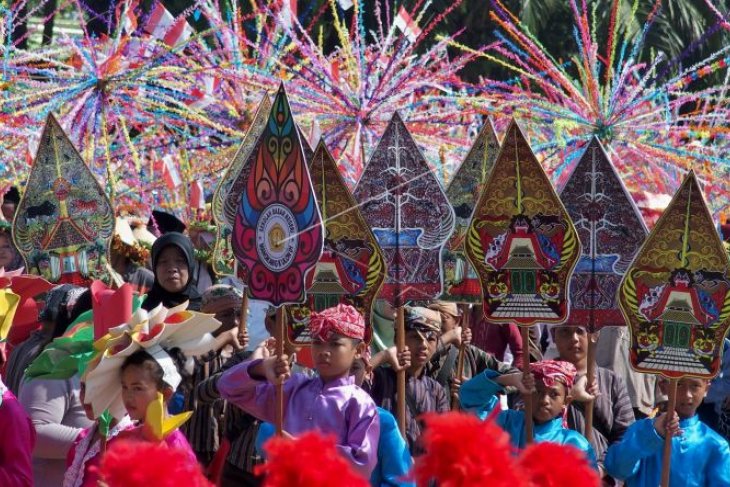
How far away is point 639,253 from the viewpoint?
580cm

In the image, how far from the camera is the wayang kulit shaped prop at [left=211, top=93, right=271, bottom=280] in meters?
6.12

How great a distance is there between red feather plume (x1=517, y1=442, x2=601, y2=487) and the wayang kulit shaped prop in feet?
9.44

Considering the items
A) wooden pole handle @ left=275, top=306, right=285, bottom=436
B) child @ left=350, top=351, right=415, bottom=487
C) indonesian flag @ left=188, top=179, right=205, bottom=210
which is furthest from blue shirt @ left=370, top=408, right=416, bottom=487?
indonesian flag @ left=188, top=179, right=205, bottom=210

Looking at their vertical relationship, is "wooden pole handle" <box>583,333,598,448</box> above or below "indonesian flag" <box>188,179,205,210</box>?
below

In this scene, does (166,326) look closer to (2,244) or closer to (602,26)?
(2,244)

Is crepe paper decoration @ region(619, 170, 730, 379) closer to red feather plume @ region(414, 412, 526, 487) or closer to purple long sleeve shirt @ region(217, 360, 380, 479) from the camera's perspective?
purple long sleeve shirt @ region(217, 360, 380, 479)

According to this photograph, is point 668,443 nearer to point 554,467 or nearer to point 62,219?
point 554,467

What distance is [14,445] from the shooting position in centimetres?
475

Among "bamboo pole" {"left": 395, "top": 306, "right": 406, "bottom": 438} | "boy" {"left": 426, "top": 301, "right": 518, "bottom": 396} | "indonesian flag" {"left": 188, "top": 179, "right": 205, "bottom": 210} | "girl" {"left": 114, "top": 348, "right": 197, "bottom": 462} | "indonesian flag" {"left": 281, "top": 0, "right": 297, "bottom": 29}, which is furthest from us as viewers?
"indonesian flag" {"left": 188, "top": 179, "right": 205, "bottom": 210}

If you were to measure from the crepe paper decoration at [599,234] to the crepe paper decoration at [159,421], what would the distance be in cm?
250

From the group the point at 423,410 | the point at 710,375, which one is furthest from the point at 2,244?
the point at 710,375

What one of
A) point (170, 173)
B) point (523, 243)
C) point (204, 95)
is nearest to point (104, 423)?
point (523, 243)

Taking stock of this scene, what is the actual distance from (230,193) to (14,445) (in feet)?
6.23

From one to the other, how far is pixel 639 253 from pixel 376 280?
1067mm
